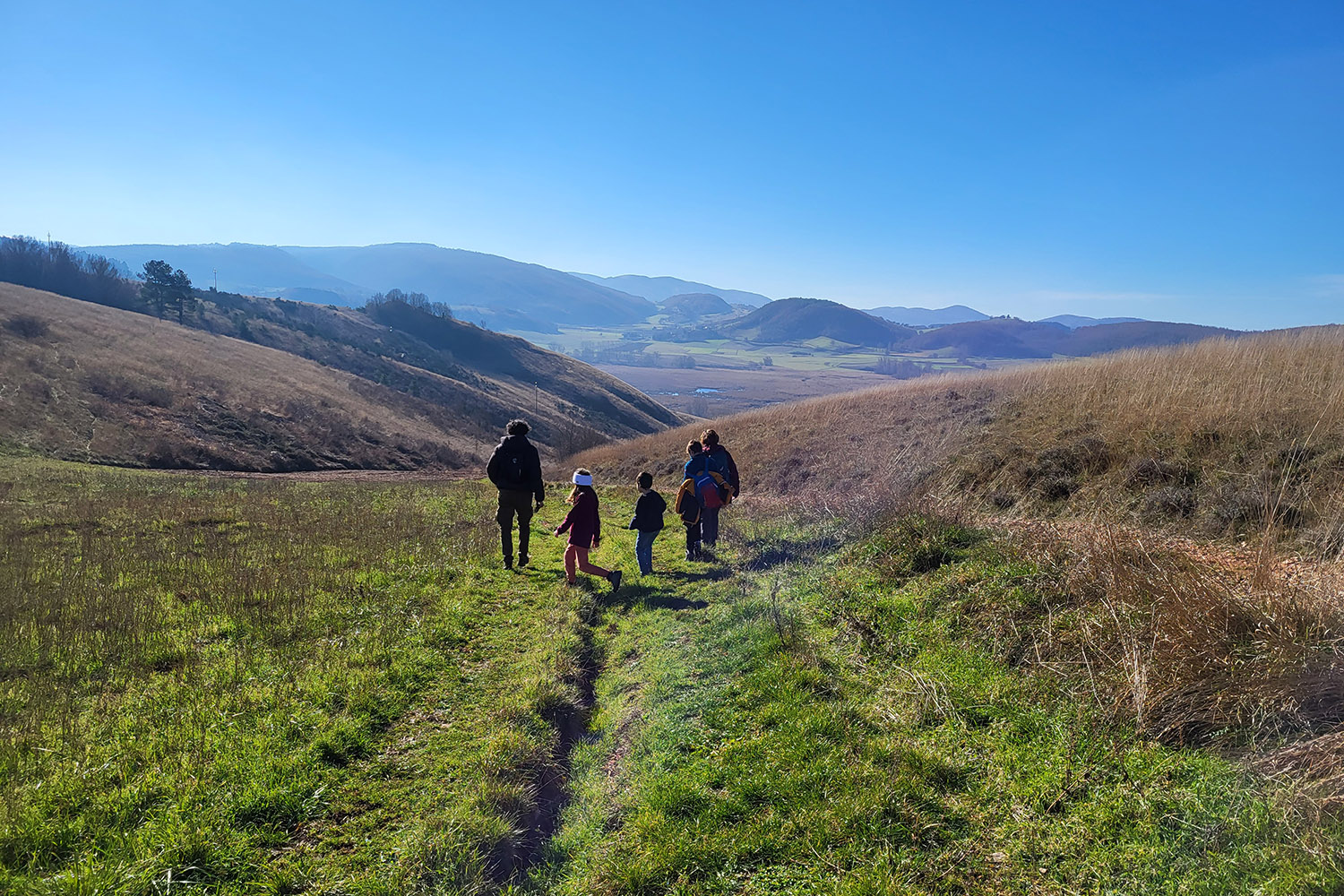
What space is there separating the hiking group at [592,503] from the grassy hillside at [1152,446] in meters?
2.45

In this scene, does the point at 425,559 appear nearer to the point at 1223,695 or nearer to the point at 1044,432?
the point at 1223,695

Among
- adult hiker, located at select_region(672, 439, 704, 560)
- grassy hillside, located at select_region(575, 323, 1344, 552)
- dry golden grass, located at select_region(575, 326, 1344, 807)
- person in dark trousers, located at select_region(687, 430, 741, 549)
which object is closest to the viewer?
dry golden grass, located at select_region(575, 326, 1344, 807)

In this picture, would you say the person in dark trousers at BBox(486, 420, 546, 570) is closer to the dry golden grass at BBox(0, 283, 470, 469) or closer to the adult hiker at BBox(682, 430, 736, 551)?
the adult hiker at BBox(682, 430, 736, 551)

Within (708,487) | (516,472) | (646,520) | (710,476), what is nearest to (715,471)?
(710,476)

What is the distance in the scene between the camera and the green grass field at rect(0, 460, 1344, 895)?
360cm

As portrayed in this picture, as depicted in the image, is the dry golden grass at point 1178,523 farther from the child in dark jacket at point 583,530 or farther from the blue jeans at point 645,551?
the child in dark jacket at point 583,530

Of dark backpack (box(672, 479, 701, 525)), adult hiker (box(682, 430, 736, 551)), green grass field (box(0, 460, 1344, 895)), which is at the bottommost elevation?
green grass field (box(0, 460, 1344, 895))

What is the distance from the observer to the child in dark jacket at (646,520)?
10.1m

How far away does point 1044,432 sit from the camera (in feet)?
40.8

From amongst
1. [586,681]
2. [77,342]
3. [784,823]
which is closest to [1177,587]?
[784,823]

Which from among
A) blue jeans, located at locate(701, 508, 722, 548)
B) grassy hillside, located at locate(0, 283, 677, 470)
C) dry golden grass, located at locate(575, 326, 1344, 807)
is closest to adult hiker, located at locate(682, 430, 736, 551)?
blue jeans, located at locate(701, 508, 722, 548)

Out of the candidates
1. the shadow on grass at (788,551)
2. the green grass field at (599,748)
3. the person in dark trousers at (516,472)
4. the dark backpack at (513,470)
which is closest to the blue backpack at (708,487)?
the shadow on grass at (788,551)

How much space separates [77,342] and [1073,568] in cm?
5732

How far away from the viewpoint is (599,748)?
547 cm
